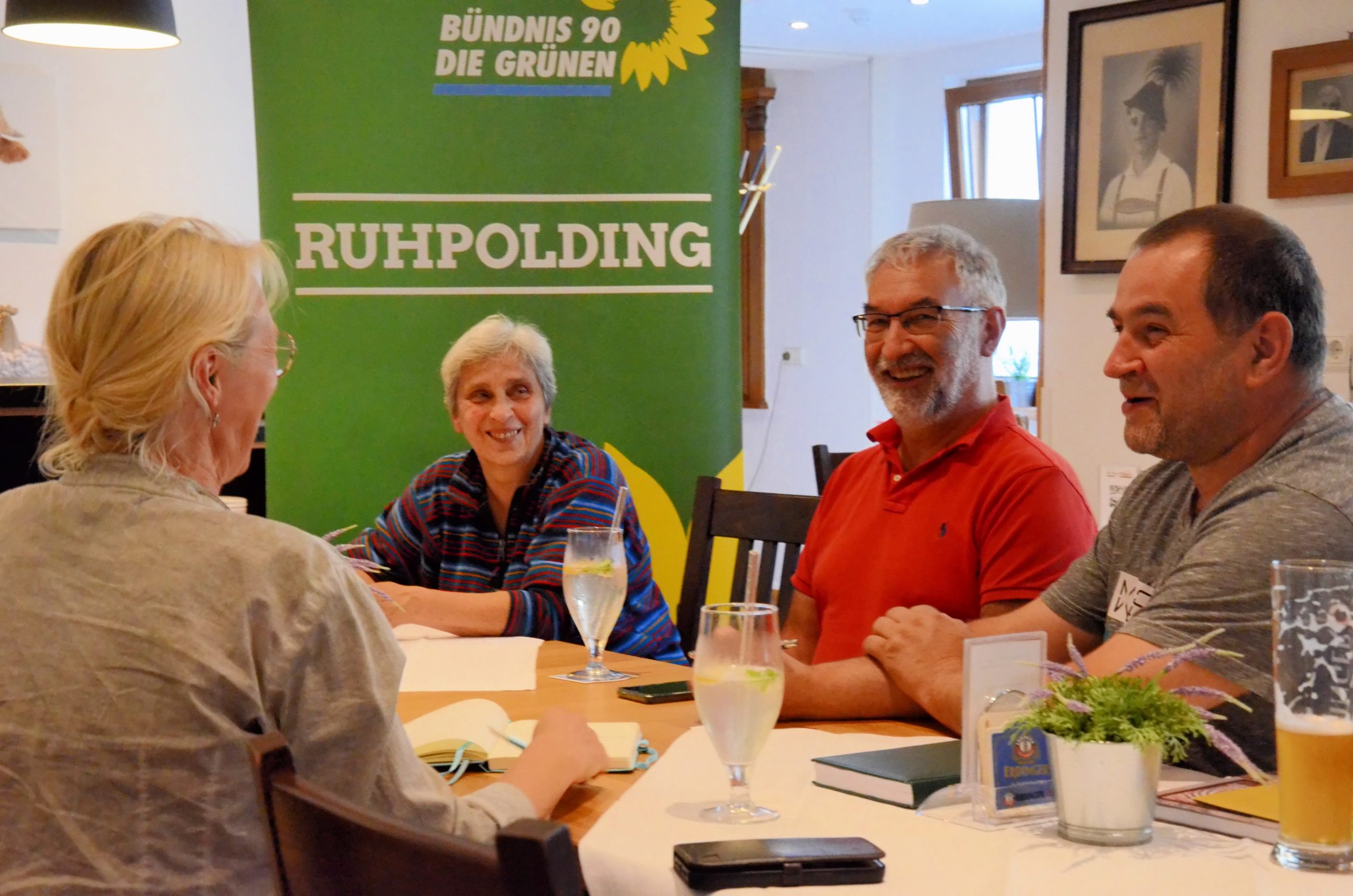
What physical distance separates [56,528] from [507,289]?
218cm

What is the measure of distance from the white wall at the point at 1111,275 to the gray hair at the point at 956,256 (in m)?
1.42

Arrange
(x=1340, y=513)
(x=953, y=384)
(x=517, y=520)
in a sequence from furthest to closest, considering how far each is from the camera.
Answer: (x=517, y=520) < (x=953, y=384) < (x=1340, y=513)

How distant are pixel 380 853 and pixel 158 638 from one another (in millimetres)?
363

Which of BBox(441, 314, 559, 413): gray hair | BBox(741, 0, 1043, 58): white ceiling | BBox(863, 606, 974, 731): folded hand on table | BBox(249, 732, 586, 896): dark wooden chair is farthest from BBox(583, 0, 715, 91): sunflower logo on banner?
BBox(741, 0, 1043, 58): white ceiling

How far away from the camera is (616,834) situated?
1178 mm

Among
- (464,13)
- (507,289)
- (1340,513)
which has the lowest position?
(1340,513)

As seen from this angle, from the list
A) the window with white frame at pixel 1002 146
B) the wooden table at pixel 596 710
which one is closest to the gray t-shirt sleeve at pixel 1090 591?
the wooden table at pixel 596 710

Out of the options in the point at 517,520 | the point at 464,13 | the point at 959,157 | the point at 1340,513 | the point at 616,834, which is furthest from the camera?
the point at 959,157

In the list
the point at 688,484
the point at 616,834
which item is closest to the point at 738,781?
the point at 616,834

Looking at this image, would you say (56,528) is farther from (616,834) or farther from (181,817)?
(616,834)

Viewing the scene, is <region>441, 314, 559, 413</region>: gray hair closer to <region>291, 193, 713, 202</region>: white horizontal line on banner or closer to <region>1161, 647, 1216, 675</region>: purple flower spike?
<region>291, 193, 713, 202</region>: white horizontal line on banner

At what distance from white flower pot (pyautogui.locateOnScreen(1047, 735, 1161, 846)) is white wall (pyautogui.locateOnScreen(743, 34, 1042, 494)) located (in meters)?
6.34

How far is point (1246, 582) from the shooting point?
1.34 metres

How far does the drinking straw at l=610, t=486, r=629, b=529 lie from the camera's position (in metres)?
1.96
